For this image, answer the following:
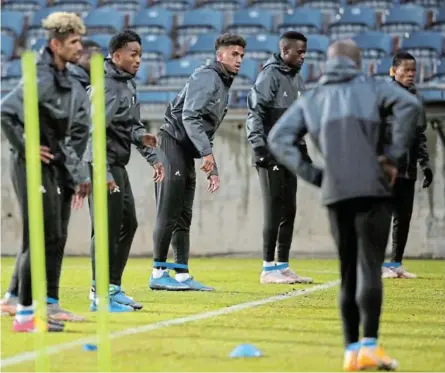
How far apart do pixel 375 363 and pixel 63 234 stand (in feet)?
7.92

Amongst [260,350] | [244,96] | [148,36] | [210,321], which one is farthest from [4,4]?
[260,350]

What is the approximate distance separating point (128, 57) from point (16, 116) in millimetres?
1778

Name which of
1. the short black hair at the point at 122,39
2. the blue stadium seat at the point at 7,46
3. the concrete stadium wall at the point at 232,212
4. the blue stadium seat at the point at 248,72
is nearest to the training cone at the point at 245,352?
the short black hair at the point at 122,39

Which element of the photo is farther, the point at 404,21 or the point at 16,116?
the point at 404,21

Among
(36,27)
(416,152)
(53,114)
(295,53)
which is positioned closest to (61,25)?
(53,114)

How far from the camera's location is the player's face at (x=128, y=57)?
842 cm

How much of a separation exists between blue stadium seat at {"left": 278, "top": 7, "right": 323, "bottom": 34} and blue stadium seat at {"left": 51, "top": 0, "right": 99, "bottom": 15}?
142 inches

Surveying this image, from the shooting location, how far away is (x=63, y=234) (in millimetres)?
7207

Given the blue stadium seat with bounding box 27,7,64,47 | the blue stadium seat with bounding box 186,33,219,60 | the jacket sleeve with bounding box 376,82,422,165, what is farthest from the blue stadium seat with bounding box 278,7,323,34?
the jacket sleeve with bounding box 376,82,422,165

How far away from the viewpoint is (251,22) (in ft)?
62.3

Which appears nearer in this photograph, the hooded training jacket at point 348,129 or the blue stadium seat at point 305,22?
the hooded training jacket at point 348,129

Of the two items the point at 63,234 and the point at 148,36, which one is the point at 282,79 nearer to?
the point at 63,234

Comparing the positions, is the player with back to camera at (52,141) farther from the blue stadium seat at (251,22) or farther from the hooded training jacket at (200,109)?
the blue stadium seat at (251,22)

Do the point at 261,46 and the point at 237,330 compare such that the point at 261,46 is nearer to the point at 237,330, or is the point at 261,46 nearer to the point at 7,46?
the point at 7,46
